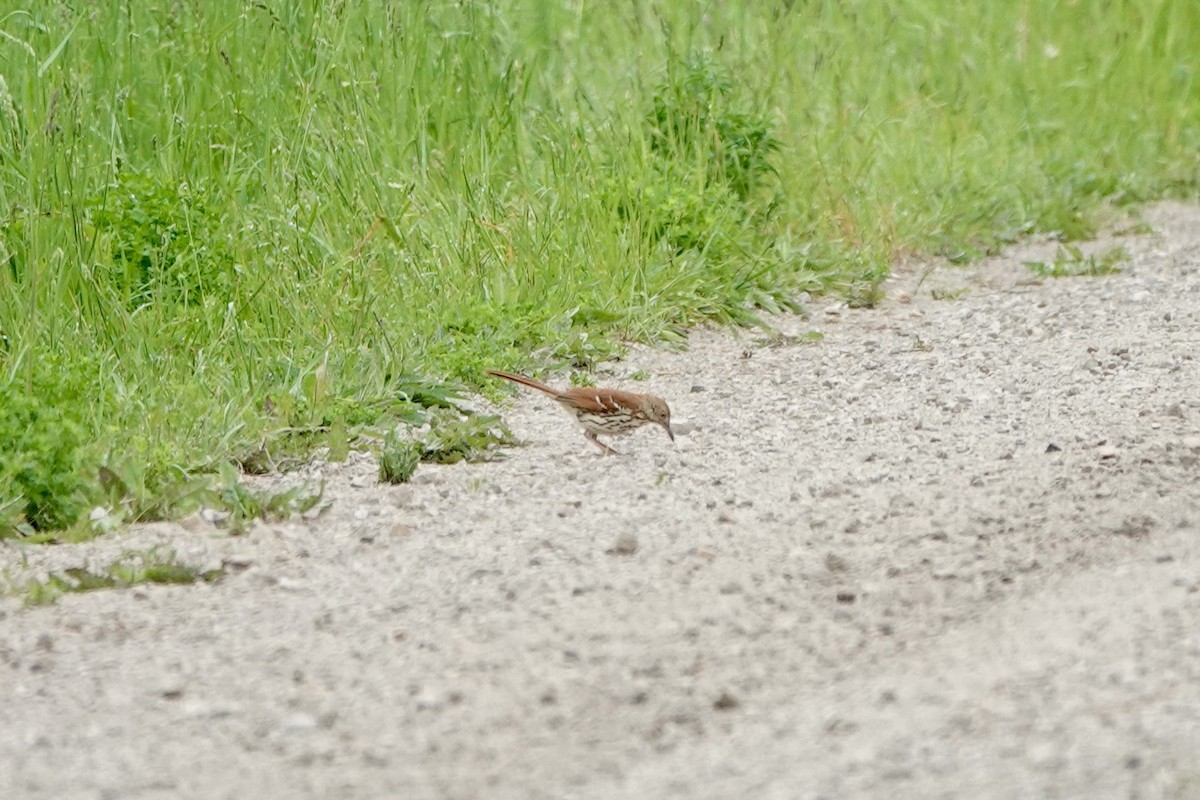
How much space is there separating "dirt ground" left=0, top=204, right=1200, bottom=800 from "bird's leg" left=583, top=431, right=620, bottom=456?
52 mm

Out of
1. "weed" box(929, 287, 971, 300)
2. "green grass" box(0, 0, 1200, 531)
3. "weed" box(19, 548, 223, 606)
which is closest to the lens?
"weed" box(19, 548, 223, 606)

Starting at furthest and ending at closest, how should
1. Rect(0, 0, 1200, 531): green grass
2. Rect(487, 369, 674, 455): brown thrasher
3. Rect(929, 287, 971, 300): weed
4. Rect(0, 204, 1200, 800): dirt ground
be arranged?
Rect(929, 287, 971, 300): weed, Rect(0, 0, 1200, 531): green grass, Rect(487, 369, 674, 455): brown thrasher, Rect(0, 204, 1200, 800): dirt ground

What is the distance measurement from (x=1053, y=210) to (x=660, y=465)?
15.4 ft

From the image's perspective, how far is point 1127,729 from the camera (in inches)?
140

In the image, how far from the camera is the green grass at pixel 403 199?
635 centimetres

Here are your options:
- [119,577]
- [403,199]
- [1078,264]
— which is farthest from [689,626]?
[1078,264]

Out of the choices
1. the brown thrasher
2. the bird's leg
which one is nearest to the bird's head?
the brown thrasher

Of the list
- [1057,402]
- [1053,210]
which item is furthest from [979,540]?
[1053,210]

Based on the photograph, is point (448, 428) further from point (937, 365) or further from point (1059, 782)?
point (1059, 782)

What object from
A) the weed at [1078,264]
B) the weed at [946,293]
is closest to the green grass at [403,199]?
the weed at [946,293]

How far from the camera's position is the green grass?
6.35 m

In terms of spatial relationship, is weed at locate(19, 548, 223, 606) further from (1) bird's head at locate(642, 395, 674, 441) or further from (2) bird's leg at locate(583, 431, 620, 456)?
(1) bird's head at locate(642, 395, 674, 441)

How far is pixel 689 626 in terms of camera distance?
14.1 feet

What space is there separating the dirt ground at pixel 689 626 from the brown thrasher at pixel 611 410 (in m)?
0.09
